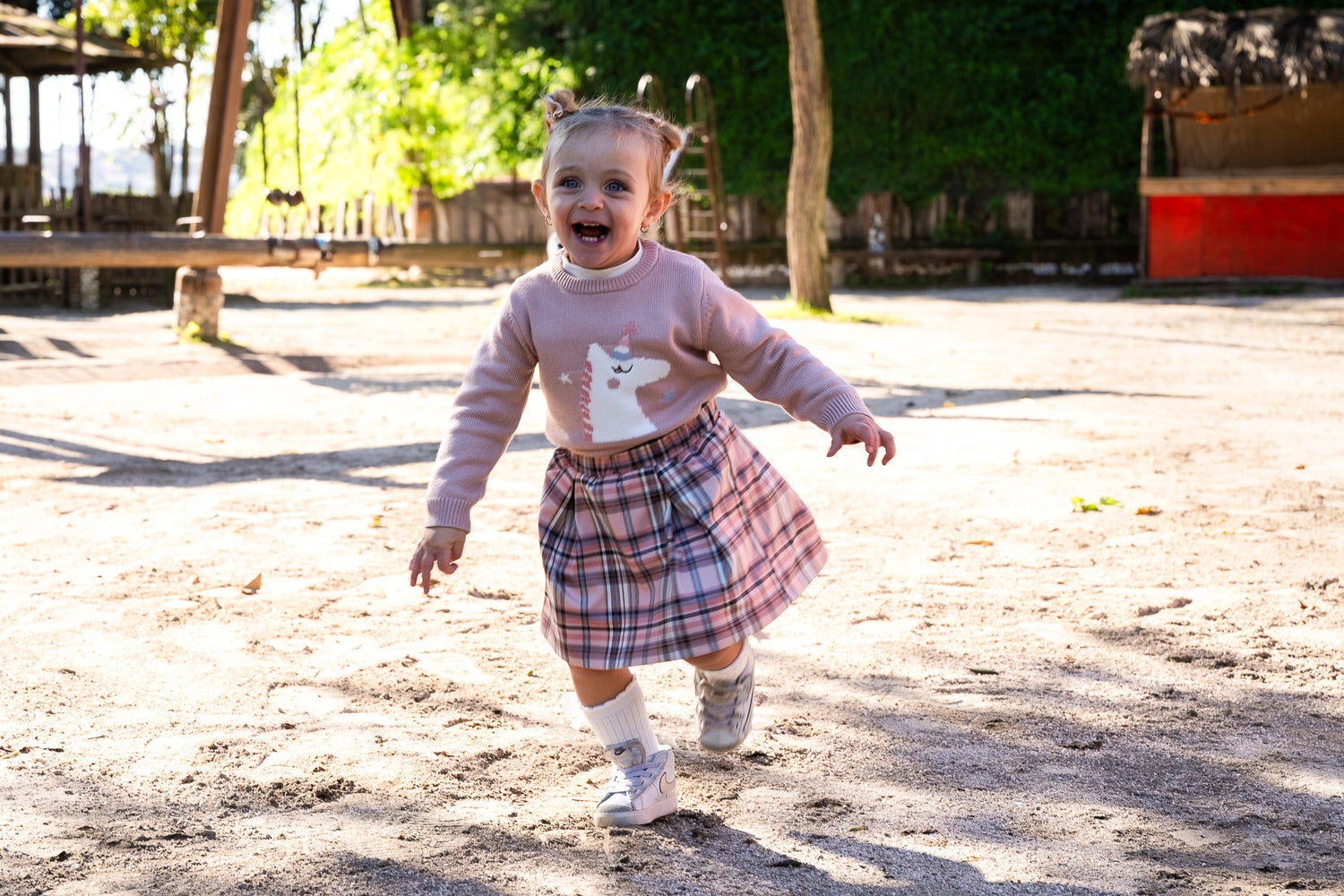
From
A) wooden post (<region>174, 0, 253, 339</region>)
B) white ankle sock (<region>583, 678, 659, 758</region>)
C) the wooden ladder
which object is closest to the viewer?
white ankle sock (<region>583, 678, 659, 758</region>)

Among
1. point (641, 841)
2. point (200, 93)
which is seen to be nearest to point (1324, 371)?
point (641, 841)

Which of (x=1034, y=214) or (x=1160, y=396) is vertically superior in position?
(x=1034, y=214)

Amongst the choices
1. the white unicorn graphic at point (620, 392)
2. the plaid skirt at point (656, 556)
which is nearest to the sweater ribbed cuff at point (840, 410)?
the plaid skirt at point (656, 556)

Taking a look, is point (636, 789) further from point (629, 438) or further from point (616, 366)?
point (616, 366)

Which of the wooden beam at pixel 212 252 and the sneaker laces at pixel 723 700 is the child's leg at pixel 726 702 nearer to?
the sneaker laces at pixel 723 700

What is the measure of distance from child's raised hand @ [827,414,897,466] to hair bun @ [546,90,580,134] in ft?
2.61

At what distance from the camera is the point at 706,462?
2.50m

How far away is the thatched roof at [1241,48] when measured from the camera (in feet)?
50.1

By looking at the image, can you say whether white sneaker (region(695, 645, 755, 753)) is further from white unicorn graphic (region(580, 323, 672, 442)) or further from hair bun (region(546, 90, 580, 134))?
hair bun (region(546, 90, 580, 134))

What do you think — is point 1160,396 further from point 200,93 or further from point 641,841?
point 200,93

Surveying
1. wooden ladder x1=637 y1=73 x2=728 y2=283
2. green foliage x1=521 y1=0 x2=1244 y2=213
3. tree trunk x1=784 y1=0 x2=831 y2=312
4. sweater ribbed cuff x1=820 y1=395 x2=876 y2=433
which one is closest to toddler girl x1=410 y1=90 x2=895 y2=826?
sweater ribbed cuff x1=820 y1=395 x2=876 y2=433

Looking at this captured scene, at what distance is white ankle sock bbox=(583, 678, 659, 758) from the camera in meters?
2.53

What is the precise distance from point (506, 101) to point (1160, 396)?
1438 centimetres

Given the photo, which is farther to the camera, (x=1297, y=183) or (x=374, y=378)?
(x=1297, y=183)
